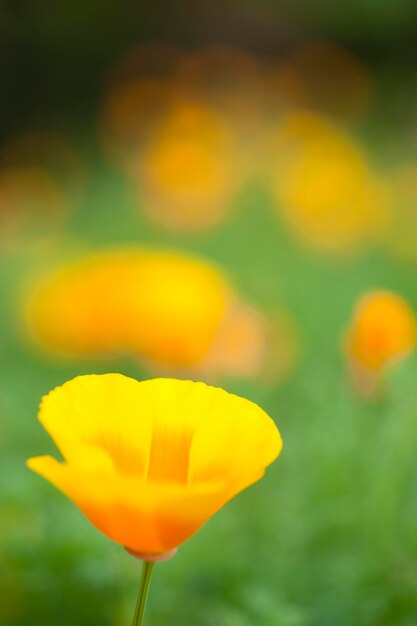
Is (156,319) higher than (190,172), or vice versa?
(156,319)

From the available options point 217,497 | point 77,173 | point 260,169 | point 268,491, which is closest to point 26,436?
point 268,491

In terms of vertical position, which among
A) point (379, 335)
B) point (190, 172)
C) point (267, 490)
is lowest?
point (190, 172)

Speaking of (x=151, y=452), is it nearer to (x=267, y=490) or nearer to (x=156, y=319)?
(x=267, y=490)

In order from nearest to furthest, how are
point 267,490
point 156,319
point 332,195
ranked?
1. point 267,490
2. point 156,319
3. point 332,195

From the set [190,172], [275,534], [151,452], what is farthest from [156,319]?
[190,172]

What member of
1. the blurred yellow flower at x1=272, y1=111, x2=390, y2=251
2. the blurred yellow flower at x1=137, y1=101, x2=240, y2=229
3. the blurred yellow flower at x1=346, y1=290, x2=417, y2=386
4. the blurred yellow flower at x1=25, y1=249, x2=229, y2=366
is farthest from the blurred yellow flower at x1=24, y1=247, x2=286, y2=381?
the blurred yellow flower at x1=137, y1=101, x2=240, y2=229

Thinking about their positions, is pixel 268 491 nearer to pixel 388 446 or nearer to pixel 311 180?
pixel 388 446

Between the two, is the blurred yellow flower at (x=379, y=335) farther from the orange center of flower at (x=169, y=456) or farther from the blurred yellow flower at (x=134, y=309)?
the orange center of flower at (x=169, y=456)
